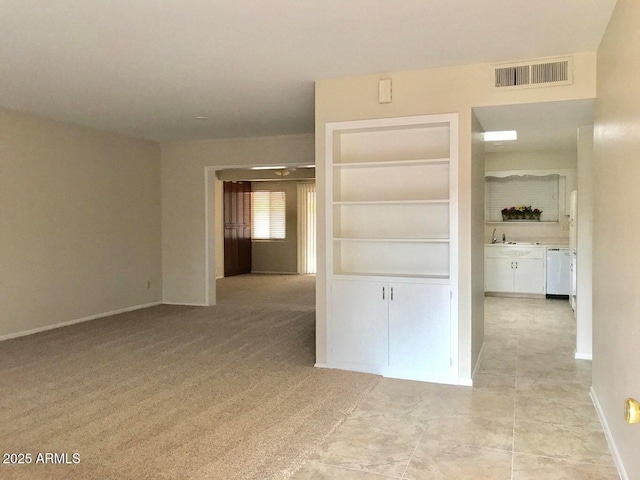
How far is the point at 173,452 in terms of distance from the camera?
8.77ft

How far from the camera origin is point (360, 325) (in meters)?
4.12

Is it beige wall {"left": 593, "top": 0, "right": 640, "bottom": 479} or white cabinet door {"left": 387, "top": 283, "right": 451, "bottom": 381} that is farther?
white cabinet door {"left": 387, "top": 283, "right": 451, "bottom": 381}

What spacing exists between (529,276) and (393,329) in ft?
16.2

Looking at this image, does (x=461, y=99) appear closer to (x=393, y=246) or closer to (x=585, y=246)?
(x=393, y=246)

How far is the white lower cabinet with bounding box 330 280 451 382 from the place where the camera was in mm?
3896

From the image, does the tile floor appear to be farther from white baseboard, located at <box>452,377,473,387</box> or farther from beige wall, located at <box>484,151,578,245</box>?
beige wall, located at <box>484,151,578,245</box>

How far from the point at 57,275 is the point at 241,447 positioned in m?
4.11

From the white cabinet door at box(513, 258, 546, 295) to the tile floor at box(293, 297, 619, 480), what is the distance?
12.3 ft

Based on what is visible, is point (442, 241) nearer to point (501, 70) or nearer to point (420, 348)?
point (420, 348)

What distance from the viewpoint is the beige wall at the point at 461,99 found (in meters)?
3.60

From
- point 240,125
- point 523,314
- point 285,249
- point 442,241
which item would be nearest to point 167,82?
point 240,125

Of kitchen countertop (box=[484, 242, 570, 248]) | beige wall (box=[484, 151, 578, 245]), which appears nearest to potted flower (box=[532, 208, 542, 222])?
beige wall (box=[484, 151, 578, 245])

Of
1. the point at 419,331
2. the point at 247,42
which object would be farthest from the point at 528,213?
the point at 247,42

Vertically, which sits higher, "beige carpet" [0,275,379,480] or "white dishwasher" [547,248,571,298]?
"white dishwasher" [547,248,571,298]
